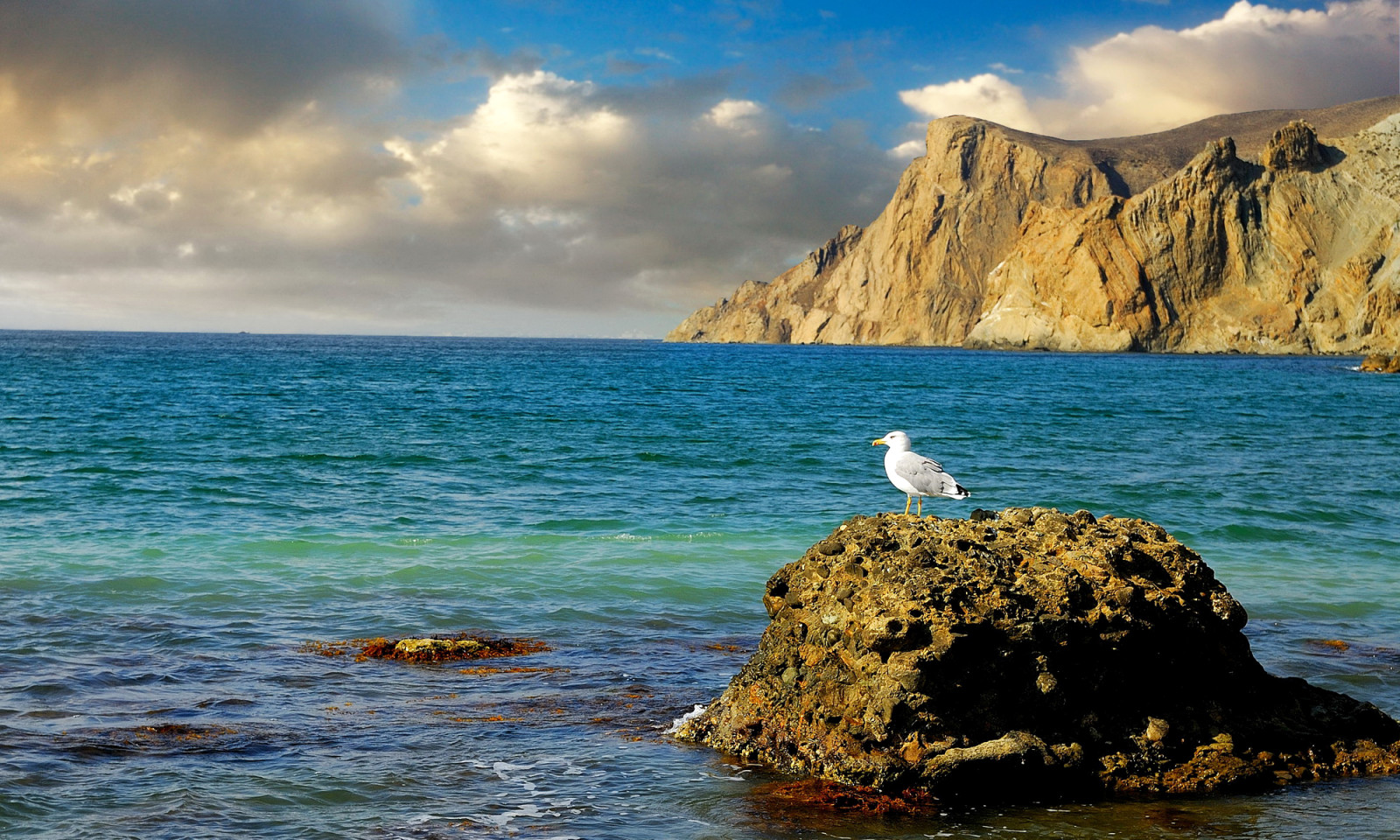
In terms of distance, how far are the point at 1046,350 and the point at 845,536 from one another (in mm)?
161987

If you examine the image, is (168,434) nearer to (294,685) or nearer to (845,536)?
(294,685)

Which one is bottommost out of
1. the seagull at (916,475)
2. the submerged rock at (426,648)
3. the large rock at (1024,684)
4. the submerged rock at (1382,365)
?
the submerged rock at (426,648)

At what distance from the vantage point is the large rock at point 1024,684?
18.9ft

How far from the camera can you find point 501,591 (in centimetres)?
1134

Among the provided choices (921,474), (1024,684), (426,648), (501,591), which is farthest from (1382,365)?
(426,648)

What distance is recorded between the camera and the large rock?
5758 mm

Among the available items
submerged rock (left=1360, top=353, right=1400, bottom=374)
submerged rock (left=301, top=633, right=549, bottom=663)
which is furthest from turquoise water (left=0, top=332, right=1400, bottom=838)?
submerged rock (left=1360, top=353, right=1400, bottom=374)

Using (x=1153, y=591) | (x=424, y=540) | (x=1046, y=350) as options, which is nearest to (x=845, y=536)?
(x=1153, y=591)

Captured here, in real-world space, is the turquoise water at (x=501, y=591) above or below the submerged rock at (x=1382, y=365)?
below

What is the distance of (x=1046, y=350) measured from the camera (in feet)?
524

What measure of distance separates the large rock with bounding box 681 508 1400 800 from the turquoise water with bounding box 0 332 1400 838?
286mm

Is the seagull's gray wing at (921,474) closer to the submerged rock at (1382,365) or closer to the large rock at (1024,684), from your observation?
the large rock at (1024,684)

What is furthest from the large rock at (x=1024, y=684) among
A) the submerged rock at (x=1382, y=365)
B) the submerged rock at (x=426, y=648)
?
the submerged rock at (x=1382, y=365)

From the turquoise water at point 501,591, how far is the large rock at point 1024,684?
286 mm
